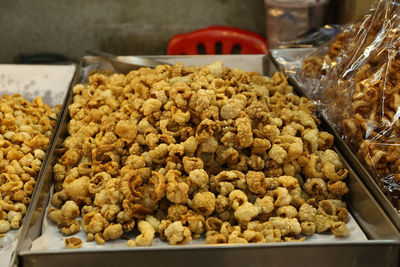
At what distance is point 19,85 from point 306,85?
1636mm

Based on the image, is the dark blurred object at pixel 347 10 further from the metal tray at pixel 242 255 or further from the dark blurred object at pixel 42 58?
the dark blurred object at pixel 42 58

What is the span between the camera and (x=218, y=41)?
3127mm

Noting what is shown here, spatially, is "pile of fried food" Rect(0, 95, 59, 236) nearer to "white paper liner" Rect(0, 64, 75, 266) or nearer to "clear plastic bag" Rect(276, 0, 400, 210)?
"white paper liner" Rect(0, 64, 75, 266)

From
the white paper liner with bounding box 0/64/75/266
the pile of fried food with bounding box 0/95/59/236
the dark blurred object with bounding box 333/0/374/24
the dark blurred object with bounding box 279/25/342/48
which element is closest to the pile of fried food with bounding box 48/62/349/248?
the pile of fried food with bounding box 0/95/59/236

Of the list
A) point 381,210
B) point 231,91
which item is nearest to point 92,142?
point 231,91

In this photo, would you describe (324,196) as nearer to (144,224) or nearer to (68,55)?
(144,224)

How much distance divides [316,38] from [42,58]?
2.12 metres

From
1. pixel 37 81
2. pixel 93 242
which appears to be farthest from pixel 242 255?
pixel 37 81

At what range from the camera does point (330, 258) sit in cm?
129

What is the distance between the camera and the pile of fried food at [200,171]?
4.68 ft

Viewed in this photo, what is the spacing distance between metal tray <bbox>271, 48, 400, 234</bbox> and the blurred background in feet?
2.94

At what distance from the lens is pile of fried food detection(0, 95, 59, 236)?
158 cm

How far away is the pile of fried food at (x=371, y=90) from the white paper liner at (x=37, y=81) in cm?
147

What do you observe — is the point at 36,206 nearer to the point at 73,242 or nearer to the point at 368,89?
the point at 73,242
